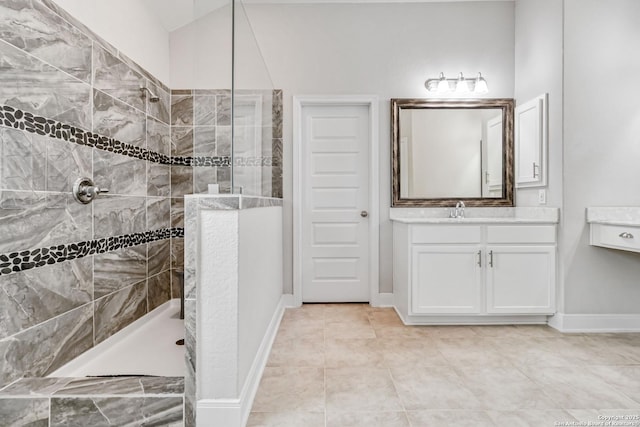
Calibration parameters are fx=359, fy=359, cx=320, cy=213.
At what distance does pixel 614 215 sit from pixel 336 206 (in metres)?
2.15

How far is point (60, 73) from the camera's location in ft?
6.07

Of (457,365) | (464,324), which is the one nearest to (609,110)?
(464,324)

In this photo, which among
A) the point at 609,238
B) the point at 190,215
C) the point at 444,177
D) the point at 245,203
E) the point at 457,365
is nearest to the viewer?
the point at 190,215

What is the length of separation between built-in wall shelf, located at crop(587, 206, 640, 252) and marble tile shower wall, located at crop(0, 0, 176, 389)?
338 centimetres

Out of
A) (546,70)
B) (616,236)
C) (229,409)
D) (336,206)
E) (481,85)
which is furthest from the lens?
(336,206)

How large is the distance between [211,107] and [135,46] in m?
1.10

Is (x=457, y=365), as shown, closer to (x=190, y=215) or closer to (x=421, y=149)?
(x=190, y=215)

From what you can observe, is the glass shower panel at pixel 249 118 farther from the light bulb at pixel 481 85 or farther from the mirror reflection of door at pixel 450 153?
the light bulb at pixel 481 85

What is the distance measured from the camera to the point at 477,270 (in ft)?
9.10

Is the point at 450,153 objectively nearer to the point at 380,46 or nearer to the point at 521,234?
the point at 521,234

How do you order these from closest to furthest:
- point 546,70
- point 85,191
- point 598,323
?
point 85,191 < point 598,323 < point 546,70

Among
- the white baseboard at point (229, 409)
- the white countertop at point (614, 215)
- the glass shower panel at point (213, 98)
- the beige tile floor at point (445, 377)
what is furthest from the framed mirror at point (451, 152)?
the white baseboard at point (229, 409)

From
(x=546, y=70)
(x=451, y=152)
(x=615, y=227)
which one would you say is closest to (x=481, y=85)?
(x=546, y=70)

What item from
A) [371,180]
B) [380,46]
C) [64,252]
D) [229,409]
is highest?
[380,46]
